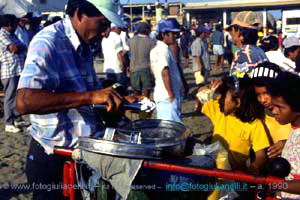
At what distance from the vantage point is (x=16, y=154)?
663cm

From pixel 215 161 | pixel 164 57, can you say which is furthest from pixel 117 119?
pixel 164 57

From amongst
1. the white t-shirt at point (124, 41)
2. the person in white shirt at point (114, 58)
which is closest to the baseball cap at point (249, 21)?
the person in white shirt at point (114, 58)

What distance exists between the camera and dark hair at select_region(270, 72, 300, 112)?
2709 mm

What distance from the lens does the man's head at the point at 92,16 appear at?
2.57 meters

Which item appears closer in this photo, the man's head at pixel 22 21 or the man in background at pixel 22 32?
the man in background at pixel 22 32

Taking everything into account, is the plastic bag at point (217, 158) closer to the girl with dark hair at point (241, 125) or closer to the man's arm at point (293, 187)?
the man's arm at point (293, 187)

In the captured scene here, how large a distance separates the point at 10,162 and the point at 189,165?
4627mm

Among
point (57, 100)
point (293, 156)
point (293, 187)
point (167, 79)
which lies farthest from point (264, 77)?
point (167, 79)

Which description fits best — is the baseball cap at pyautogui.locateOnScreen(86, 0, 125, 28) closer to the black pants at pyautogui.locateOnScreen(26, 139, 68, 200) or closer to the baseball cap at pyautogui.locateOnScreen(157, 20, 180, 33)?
the black pants at pyautogui.locateOnScreen(26, 139, 68, 200)

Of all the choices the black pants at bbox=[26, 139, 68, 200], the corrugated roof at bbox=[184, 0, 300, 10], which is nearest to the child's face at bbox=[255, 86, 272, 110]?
the black pants at bbox=[26, 139, 68, 200]

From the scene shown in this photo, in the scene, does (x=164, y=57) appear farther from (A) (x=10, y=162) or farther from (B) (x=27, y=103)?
(B) (x=27, y=103)

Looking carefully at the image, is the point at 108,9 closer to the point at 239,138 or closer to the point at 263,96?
the point at 263,96

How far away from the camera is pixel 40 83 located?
2387 mm

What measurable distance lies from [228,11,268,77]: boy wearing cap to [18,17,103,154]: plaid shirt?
220cm
